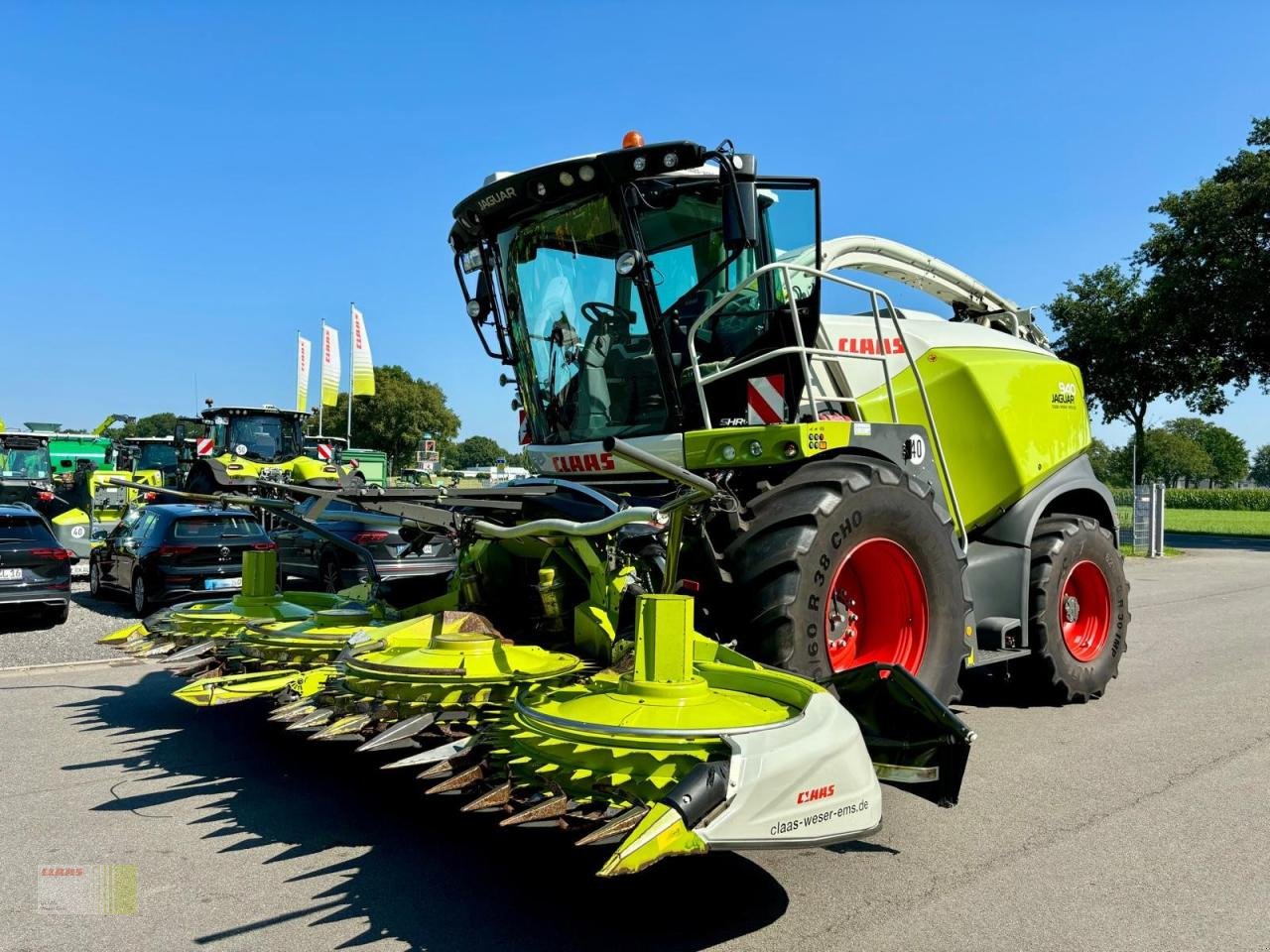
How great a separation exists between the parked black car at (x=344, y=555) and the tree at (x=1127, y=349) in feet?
69.4

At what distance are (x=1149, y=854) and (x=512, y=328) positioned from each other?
465 cm

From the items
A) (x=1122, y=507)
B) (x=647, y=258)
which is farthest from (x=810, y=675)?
(x=1122, y=507)

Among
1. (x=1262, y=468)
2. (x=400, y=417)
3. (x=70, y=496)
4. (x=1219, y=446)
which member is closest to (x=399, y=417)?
(x=400, y=417)

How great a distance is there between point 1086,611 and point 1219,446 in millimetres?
129168

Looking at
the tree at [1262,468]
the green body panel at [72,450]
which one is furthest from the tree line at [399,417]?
the tree at [1262,468]

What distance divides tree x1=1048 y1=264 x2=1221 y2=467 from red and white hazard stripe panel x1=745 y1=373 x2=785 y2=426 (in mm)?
23818

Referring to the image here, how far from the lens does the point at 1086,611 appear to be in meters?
7.55

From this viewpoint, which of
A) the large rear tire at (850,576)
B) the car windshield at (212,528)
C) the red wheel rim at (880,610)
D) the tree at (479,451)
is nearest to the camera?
the large rear tire at (850,576)

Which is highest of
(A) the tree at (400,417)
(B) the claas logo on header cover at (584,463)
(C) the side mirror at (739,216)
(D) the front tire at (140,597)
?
(A) the tree at (400,417)

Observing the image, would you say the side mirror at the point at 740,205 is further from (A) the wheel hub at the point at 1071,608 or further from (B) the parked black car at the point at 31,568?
(B) the parked black car at the point at 31,568

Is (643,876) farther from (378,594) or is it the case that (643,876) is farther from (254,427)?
(254,427)

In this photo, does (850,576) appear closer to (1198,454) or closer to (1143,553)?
(1143,553)

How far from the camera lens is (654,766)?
3131mm

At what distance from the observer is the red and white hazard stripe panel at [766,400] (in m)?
5.45
